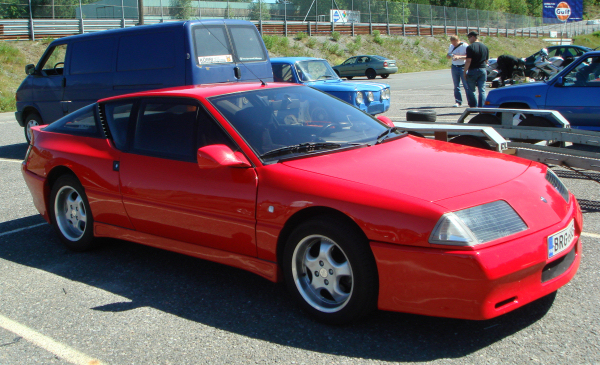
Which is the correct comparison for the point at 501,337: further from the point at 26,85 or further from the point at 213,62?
the point at 26,85

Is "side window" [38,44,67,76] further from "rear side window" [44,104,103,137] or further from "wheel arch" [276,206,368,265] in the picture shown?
"wheel arch" [276,206,368,265]

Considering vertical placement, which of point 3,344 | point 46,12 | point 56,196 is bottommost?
point 3,344

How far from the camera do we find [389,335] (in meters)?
3.26

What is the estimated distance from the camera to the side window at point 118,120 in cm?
460

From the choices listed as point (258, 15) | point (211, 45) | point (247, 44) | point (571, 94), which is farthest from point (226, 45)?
point (258, 15)

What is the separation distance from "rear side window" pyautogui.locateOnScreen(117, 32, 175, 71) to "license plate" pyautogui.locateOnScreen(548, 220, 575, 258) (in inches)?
252

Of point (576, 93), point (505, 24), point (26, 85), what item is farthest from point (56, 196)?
point (505, 24)

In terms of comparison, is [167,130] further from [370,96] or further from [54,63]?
[54,63]

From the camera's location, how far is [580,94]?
28.9 feet

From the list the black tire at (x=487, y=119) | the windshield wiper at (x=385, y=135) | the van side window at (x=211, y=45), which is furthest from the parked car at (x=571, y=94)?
the windshield wiper at (x=385, y=135)

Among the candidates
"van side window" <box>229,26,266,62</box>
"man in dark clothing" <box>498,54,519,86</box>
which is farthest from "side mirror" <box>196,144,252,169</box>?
"man in dark clothing" <box>498,54,519,86</box>

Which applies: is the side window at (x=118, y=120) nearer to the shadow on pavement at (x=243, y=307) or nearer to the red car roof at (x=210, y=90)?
the red car roof at (x=210, y=90)

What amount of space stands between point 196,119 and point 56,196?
1.77 m

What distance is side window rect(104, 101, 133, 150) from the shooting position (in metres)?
4.60
